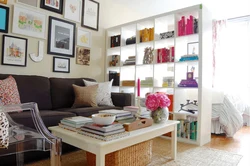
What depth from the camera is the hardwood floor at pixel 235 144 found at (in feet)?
7.25

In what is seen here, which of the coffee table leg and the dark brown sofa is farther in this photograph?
the coffee table leg

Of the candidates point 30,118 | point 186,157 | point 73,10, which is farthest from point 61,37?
point 186,157

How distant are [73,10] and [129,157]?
2.63 meters

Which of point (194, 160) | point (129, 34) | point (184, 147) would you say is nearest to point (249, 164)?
point (194, 160)

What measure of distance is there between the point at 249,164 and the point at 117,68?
2631 mm

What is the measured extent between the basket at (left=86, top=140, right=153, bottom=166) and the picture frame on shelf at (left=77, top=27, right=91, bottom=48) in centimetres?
218

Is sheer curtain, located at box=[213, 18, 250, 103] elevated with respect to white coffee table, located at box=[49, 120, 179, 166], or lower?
elevated

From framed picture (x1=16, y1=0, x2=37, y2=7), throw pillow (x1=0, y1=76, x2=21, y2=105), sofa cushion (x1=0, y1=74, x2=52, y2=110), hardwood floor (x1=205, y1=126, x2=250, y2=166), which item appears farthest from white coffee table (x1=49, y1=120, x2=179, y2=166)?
framed picture (x1=16, y1=0, x2=37, y2=7)

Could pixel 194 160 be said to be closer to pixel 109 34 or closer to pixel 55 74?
pixel 55 74

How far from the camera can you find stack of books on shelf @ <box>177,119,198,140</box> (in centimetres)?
265

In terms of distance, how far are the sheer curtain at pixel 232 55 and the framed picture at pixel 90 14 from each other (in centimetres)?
319

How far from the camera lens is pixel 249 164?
6.45 ft

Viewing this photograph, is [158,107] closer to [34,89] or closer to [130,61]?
[34,89]

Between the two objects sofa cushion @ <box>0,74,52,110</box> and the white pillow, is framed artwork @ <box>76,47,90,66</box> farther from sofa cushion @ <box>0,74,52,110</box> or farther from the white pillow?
sofa cushion @ <box>0,74,52,110</box>
